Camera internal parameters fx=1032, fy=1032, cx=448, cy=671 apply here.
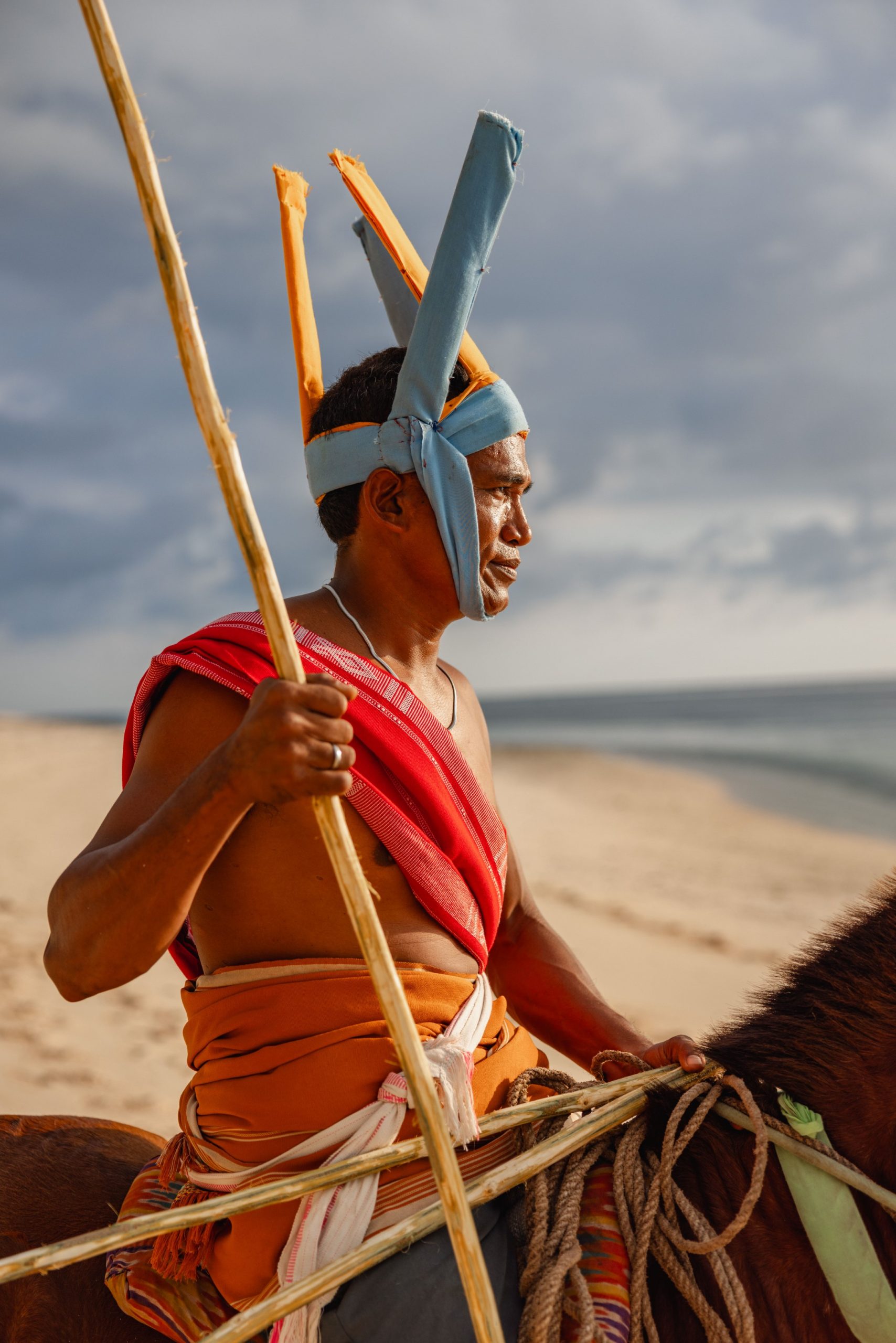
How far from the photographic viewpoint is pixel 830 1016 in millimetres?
1968

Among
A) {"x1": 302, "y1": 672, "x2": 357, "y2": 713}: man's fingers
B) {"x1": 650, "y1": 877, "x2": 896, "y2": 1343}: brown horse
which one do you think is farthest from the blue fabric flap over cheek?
{"x1": 650, "y1": 877, "x2": 896, "y2": 1343}: brown horse

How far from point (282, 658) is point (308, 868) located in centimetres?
68

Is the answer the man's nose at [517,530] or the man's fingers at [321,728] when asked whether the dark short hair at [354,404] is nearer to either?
the man's nose at [517,530]

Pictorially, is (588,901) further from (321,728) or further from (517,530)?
(321,728)

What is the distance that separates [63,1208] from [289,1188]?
867 millimetres

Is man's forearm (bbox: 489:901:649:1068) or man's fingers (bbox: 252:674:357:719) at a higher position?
man's fingers (bbox: 252:674:357:719)

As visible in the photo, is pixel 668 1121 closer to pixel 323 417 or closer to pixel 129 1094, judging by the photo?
pixel 323 417

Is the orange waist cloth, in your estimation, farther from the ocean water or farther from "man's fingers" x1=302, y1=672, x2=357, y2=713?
the ocean water

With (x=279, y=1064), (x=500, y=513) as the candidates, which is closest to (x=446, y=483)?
(x=500, y=513)

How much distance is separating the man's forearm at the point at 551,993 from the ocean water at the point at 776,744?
17.0 metres

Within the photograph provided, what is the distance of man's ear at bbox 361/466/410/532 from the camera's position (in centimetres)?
249

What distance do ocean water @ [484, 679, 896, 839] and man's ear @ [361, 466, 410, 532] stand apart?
1767cm

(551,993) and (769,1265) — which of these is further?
(551,993)

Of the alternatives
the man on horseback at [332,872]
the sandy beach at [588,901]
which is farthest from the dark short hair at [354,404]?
the sandy beach at [588,901]
